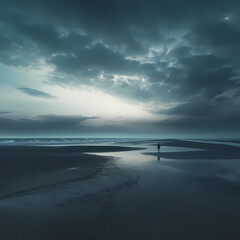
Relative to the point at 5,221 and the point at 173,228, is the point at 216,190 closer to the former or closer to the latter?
the point at 173,228

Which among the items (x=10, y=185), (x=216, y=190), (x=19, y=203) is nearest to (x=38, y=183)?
(x=10, y=185)

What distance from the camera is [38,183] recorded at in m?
10.8

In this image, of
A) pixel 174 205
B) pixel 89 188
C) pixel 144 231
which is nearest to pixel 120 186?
pixel 89 188

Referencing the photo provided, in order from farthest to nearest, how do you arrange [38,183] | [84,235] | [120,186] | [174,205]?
[38,183] < [120,186] < [174,205] < [84,235]

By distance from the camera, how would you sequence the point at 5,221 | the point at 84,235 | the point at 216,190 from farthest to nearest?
the point at 216,190 < the point at 5,221 < the point at 84,235

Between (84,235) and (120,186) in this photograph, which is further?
(120,186)

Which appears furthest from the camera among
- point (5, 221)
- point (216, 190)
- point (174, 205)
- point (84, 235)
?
point (216, 190)

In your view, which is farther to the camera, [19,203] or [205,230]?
[19,203]

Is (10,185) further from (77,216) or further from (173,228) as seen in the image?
(173,228)

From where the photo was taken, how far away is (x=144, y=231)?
5441 mm

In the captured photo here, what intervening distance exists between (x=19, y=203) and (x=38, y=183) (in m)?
3.34

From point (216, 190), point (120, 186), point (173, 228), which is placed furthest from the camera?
point (120, 186)

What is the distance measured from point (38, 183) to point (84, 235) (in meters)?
7.17

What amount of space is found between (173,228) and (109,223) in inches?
92.2
